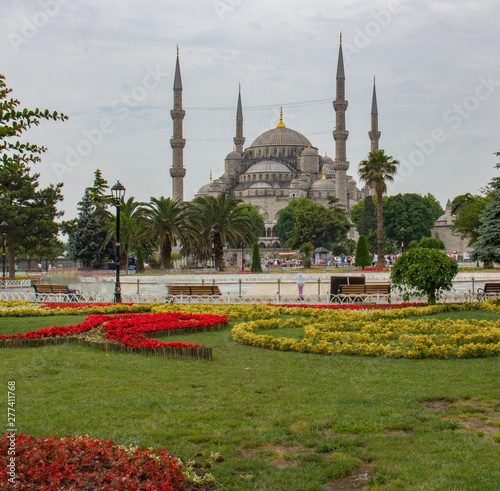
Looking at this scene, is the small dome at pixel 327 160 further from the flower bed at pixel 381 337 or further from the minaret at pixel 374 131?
the flower bed at pixel 381 337

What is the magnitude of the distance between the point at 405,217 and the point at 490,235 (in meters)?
49.7

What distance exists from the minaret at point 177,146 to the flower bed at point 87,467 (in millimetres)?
61796

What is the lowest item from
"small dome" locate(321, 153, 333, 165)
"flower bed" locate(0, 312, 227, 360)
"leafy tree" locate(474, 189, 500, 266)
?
"flower bed" locate(0, 312, 227, 360)

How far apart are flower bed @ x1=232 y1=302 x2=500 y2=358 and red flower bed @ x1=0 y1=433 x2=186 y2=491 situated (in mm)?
4716

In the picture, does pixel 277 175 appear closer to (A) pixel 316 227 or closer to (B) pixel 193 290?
(A) pixel 316 227

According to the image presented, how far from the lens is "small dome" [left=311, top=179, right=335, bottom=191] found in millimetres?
90438

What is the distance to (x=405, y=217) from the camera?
6262cm

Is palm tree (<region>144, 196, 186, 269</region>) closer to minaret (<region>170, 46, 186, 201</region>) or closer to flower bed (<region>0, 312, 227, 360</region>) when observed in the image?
flower bed (<region>0, 312, 227, 360</region>)

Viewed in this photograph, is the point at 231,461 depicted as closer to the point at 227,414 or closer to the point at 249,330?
the point at 227,414

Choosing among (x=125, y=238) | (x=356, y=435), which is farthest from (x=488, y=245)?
(x=125, y=238)

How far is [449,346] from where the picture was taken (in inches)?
323

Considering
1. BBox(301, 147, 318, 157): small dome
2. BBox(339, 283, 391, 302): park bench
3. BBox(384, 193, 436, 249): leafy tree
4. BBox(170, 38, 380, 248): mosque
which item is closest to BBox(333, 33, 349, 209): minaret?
BBox(170, 38, 380, 248): mosque

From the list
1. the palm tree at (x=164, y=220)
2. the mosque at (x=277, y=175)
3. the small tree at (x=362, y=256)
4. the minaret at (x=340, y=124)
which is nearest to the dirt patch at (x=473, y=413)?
the palm tree at (x=164, y=220)

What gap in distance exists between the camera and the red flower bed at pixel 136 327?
29.3 feet
